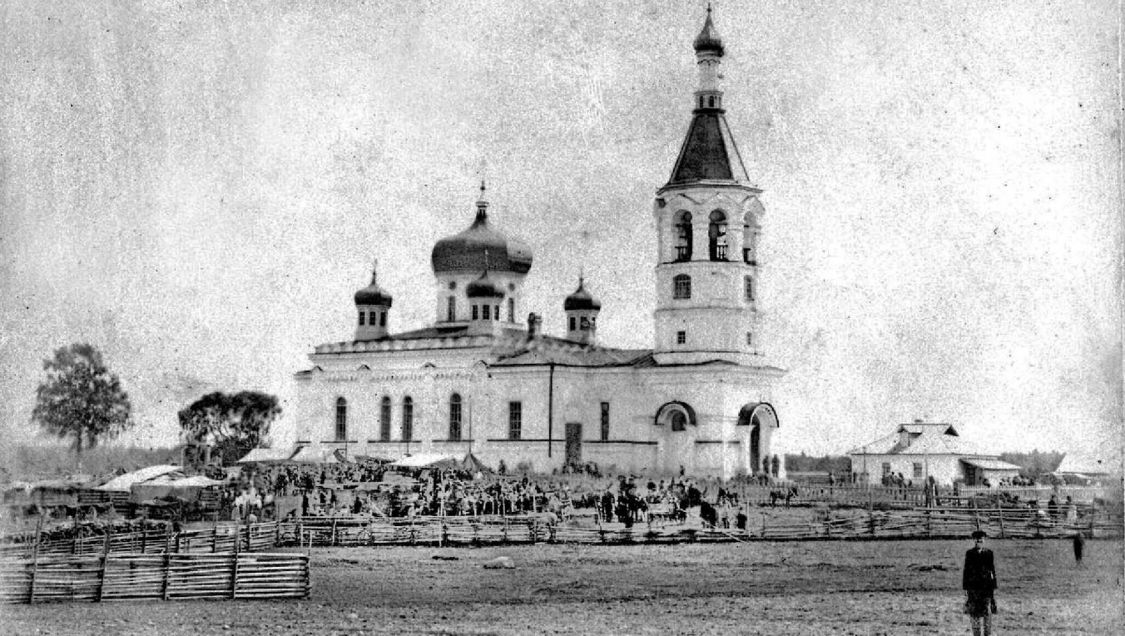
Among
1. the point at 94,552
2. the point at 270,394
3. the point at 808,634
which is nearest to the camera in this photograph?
the point at 808,634

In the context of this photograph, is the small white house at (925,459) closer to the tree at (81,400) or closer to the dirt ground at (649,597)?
the dirt ground at (649,597)

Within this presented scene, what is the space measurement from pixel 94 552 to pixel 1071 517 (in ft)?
71.0

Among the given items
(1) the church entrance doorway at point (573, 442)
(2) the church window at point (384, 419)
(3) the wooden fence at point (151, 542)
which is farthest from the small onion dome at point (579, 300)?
(3) the wooden fence at point (151, 542)

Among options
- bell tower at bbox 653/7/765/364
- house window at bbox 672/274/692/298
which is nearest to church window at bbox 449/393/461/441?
bell tower at bbox 653/7/765/364

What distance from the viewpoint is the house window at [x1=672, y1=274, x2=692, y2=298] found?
65.6 meters

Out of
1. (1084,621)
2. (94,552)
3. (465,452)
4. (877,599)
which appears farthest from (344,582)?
(465,452)

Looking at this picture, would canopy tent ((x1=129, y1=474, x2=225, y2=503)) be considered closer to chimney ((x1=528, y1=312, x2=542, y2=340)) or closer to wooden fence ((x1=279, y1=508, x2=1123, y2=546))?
wooden fence ((x1=279, y1=508, x2=1123, y2=546))

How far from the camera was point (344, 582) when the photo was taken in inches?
1265

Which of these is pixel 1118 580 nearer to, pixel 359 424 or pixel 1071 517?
pixel 1071 517

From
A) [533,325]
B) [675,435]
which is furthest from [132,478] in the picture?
[533,325]

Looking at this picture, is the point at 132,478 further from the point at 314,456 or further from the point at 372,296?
the point at 372,296

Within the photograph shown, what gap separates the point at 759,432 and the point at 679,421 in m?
3.19

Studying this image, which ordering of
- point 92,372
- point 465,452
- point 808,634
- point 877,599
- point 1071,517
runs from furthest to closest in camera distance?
1. point 465,452
2. point 1071,517
3. point 92,372
4. point 877,599
5. point 808,634

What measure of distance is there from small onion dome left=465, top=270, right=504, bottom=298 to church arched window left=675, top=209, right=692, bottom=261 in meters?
10.1
